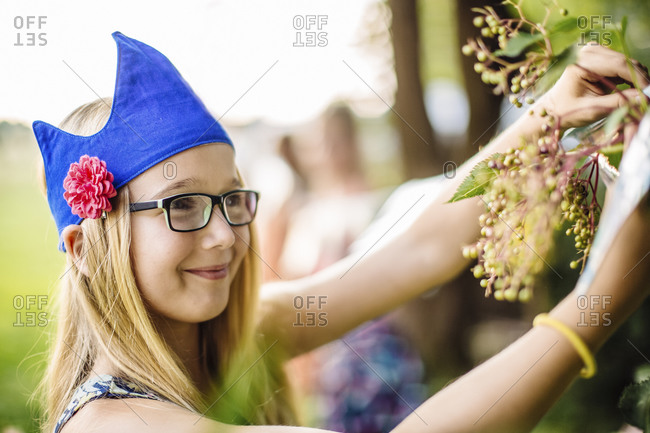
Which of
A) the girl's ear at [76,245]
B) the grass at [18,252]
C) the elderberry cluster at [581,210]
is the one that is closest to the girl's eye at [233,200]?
the girl's ear at [76,245]

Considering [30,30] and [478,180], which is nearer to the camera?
[478,180]

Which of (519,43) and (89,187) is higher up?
(519,43)

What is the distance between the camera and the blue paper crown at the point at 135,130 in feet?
2.78

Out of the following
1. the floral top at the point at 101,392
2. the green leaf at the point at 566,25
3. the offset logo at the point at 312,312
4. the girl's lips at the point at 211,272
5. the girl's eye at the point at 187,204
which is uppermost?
the green leaf at the point at 566,25

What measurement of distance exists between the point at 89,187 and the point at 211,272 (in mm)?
235

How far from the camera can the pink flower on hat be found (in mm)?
816

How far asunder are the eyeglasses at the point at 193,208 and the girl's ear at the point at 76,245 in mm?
114

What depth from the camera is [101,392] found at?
774 millimetres

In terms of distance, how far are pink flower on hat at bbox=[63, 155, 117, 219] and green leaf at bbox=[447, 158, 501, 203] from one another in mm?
539

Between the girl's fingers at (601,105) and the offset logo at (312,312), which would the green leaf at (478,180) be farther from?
the offset logo at (312,312)

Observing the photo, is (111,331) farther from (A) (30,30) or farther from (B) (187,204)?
(A) (30,30)

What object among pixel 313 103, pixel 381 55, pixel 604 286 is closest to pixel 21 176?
pixel 313 103

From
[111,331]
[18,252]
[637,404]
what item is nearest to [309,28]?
[111,331]

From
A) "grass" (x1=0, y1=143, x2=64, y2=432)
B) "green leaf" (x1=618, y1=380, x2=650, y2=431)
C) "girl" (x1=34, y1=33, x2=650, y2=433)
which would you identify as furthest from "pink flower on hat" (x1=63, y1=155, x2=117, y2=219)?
"grass" (x1=0, y1=143, x2=64, y2=432)
